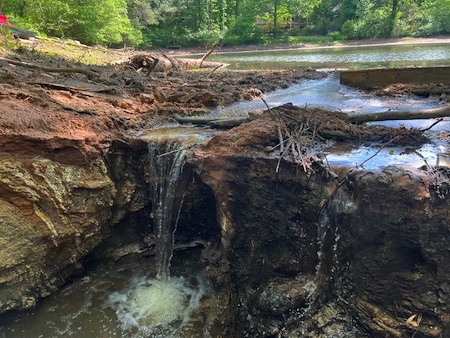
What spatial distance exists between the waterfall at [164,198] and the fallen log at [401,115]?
3.53 meters

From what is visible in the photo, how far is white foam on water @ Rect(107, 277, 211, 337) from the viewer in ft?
17.6

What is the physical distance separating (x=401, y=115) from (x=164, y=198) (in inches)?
189

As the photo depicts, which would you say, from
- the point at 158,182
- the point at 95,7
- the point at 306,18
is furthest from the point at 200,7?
the point at 158,182

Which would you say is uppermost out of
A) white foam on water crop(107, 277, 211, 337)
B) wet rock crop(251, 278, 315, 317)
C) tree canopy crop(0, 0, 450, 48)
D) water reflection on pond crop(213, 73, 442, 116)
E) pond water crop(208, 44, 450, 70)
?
tree canopy crop(0, 0, 450, 48)

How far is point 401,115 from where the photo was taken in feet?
23.9

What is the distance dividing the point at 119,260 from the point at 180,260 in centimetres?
111

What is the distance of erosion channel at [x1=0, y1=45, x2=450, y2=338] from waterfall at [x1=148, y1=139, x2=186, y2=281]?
0.05 m

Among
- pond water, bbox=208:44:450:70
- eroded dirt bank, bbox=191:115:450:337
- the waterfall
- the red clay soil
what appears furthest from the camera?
pond water, bbox=208:44:450:70

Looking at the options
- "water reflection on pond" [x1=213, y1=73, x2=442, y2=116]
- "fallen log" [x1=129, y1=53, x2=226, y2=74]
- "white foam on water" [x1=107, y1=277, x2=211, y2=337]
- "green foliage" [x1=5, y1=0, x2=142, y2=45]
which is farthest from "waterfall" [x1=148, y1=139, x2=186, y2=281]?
"green foliage" [x1=5, y1=0, x2=142, y2=45]

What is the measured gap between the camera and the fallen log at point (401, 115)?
7.23 metres

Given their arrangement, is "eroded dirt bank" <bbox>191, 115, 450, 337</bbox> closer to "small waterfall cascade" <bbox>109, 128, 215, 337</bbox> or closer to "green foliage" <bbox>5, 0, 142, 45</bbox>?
"small waterfall cascade" <bbox>109, 128, 215, 337</bbox>

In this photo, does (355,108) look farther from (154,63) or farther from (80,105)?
(154,63)

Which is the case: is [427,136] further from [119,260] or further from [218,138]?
[119,260]

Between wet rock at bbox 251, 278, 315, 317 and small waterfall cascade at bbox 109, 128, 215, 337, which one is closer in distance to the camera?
wet rock at bbox 251, 278, 315, 317
